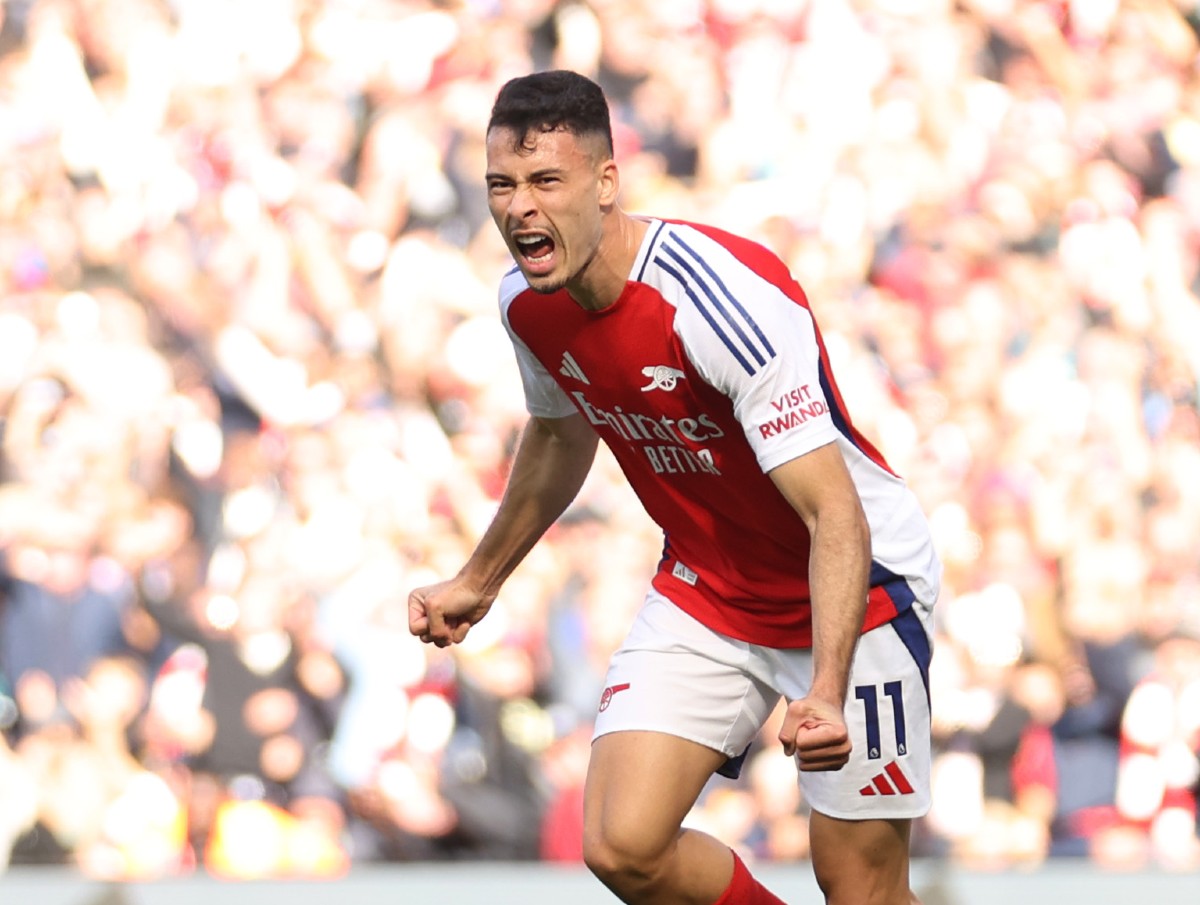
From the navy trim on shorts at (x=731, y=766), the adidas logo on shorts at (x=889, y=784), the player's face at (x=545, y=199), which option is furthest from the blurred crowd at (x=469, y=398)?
the player's face at (x=545, y=199)

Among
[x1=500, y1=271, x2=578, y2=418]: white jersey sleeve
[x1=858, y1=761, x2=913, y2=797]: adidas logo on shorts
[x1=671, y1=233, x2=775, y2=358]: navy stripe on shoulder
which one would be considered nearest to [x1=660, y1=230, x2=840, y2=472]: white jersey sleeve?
[x1=671, y1=233, x2=775, y2=358]: navy stripe on shoulder

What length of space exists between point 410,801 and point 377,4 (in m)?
2.80

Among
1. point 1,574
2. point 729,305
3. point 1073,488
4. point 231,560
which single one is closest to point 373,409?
point 231,560

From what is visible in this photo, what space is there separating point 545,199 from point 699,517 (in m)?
0.69

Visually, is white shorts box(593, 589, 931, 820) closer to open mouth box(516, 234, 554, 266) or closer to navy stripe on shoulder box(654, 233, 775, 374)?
navy stripe on shoulder box(654, 233, 775, 374)

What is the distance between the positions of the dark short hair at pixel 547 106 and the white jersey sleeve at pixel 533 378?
0.37m

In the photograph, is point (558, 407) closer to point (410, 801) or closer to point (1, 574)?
point (410, 801)

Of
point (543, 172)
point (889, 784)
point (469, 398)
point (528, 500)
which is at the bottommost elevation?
point (889, 784)

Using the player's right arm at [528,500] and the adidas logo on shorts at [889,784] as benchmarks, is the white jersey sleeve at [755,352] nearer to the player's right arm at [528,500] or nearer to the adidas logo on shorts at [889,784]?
the player's right arm at [528,500]

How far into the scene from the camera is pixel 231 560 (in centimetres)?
556

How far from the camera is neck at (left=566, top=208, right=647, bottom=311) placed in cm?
295

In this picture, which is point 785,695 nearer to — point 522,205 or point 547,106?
point 522,205

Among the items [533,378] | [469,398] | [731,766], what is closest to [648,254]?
[533,378]

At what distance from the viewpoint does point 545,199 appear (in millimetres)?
2816
